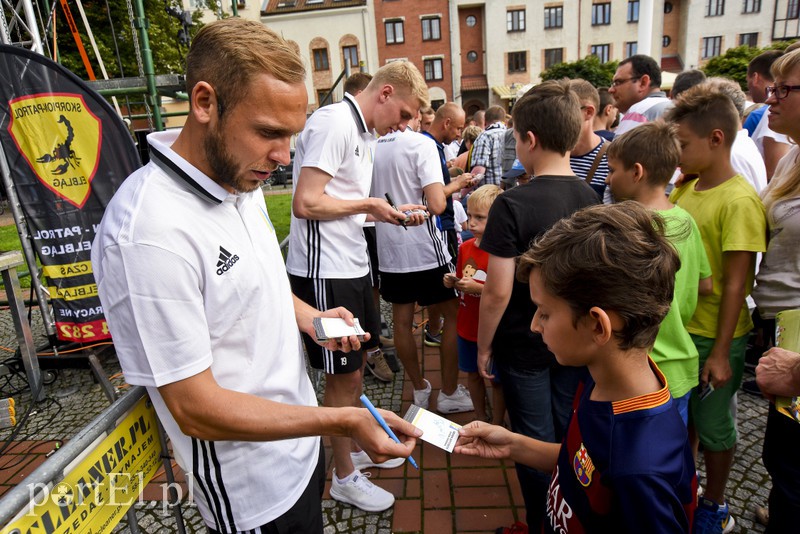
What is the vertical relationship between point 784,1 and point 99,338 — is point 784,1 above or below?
above

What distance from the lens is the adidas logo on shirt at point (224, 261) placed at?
132 centimetres

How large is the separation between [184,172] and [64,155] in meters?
3.51

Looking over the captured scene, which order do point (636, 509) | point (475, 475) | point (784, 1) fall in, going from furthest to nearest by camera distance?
point (784, 1)
point (475, 475)
point (636, 509)

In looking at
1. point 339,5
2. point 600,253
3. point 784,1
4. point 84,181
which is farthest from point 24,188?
point 784,1

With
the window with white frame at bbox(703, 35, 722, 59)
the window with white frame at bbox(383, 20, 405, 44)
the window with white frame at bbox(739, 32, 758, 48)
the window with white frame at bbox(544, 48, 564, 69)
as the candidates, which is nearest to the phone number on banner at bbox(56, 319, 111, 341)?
the window with white frame at bbox(383, 20, 405, 44)

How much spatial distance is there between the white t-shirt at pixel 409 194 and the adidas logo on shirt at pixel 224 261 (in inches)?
91.9

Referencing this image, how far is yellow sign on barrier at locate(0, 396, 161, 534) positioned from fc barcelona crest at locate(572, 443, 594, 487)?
1.42 metres

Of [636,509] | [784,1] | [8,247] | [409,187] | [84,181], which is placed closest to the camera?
[636,509]

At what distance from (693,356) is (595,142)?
7.74ft

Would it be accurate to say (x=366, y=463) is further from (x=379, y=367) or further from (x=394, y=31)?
(x=394, y=31)

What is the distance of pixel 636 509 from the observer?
1.17 metres

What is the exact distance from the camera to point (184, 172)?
4.36ft

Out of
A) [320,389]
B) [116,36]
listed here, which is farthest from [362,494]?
[116,36]

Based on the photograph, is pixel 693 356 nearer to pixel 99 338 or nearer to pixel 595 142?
pixel 595 142
